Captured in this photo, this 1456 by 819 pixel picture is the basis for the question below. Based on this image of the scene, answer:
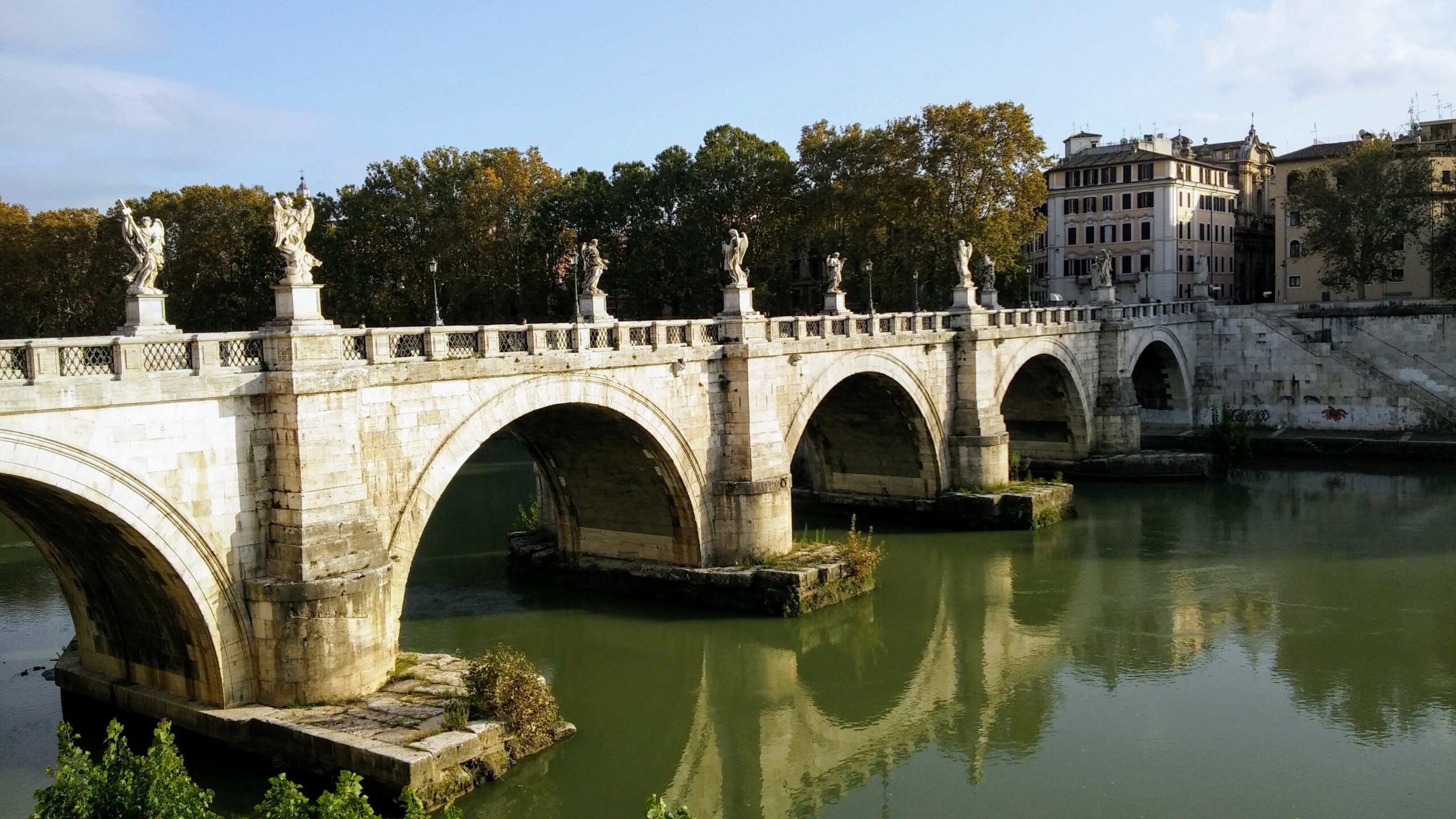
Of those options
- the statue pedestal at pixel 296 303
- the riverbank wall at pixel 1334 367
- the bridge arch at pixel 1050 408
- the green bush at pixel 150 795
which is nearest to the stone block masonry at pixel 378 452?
the statue pedestal at pixel 296 303

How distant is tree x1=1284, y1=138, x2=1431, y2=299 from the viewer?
1857 inches

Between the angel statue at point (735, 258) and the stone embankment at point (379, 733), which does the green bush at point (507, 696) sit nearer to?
the stone embankment at point (379, 733)

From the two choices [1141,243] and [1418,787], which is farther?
[1141,243]

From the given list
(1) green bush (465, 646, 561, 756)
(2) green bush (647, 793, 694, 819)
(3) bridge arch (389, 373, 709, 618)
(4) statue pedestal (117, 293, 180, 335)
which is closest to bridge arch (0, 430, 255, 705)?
(4) statue pedestal (117, 293, 180, 335)

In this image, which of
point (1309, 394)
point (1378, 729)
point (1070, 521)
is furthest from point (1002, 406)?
point (1378, 729)

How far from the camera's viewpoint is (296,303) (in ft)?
49.4

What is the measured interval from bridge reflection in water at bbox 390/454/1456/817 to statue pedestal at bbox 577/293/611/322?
5375 millimetres

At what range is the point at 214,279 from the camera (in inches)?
1949

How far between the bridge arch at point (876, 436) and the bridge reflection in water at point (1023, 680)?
2.32 metres

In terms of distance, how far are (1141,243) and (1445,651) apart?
130ft

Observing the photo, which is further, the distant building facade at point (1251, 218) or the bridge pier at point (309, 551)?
the distant building facade at point (1251, 218)

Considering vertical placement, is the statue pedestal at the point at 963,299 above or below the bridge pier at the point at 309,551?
above

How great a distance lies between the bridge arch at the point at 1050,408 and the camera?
36031mm

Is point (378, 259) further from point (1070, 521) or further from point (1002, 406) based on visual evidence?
point (1070, 521)
